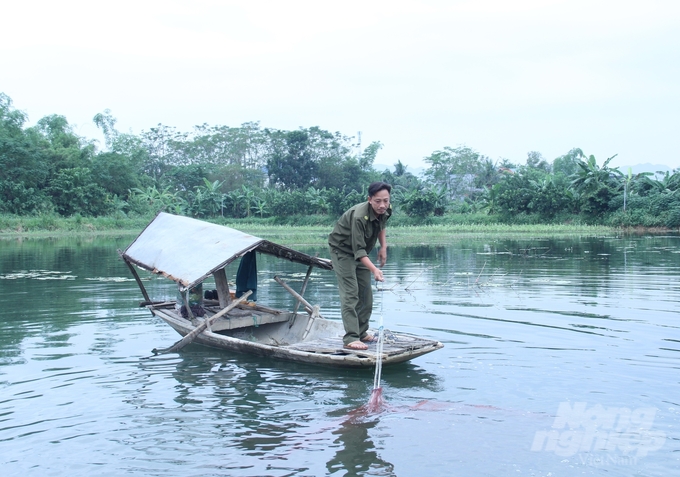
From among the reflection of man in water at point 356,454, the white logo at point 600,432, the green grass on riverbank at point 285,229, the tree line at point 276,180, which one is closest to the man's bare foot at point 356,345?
the reflection of man in water at point 356,454

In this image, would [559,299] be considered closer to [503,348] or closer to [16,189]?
[503,348]

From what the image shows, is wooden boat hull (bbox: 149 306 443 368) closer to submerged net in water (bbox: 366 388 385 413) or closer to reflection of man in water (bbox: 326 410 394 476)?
submerged net in water (bbox: 366 388 385 413)

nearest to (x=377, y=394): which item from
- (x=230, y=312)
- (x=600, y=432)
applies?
(x=600, y=432)

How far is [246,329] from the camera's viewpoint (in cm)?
773

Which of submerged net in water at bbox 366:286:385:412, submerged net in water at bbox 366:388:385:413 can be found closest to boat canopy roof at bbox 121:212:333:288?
submerged net in water at bbox 366:286:385:412

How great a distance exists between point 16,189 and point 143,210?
7.44 m

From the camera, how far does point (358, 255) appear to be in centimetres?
582

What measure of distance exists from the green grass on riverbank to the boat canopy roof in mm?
18875

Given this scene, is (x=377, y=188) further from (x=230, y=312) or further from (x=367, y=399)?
Answer: (x=230, y=312)

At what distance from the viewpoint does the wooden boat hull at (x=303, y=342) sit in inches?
224

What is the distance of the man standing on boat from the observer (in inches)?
229

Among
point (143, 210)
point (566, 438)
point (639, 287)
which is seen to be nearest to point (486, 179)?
point (143, 210)

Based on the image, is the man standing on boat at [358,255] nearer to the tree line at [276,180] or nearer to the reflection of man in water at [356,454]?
the reflection of man in water at [356,454]

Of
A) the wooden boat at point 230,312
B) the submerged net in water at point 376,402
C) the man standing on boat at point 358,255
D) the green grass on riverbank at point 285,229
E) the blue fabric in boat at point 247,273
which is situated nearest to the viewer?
the submerged net in water at point 376,402
